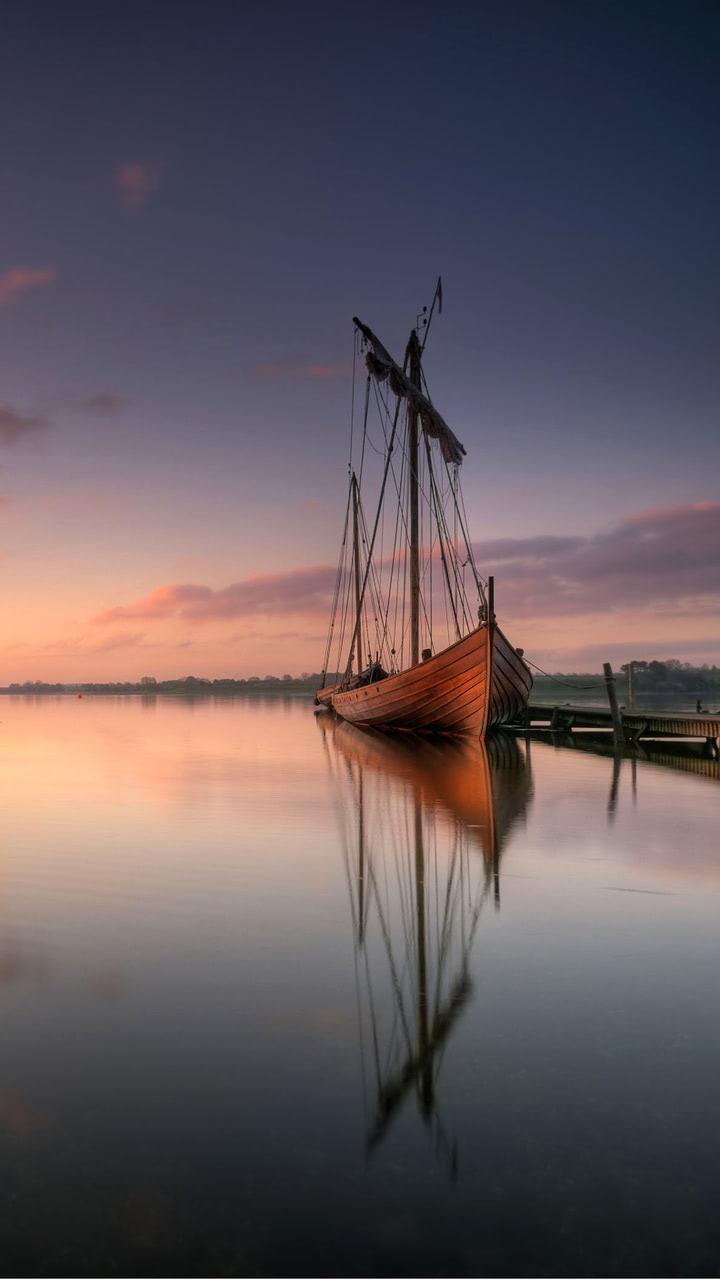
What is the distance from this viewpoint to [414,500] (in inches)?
1324

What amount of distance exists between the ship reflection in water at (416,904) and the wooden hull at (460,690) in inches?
344

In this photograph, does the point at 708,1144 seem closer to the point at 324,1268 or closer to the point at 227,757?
the point at 324,1268

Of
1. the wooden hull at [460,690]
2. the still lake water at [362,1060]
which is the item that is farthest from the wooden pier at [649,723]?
the still lake water at [362,1060]

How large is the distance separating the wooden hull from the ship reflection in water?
875 centimetres

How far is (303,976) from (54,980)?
1704 millimetres

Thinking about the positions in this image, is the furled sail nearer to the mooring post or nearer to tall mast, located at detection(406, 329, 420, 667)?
tall mast, located at detection(406, 329, 420, 667)

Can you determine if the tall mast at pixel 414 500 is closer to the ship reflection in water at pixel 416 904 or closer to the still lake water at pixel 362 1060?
the ship reflection in water at pixel 416 904

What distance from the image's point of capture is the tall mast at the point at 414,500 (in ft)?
106

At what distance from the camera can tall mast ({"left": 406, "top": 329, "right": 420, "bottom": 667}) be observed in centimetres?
3225

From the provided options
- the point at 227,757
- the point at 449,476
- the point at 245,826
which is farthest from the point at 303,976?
the point at 449,476

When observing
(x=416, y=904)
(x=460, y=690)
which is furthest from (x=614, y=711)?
(x=416, y=904)

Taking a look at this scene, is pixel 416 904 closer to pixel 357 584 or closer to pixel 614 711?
pixel 614 711

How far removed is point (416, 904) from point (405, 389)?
29886 mm

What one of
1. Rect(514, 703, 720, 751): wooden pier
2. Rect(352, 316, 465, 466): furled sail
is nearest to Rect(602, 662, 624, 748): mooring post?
Rect(514, 703, 720, 751): wooden pier
